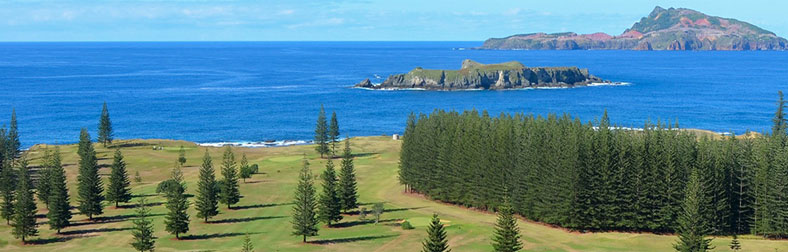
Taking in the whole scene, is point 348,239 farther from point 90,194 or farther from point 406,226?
point 90,194

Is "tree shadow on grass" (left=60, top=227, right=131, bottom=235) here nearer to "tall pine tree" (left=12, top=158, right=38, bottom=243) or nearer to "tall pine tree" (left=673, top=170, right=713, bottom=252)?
"tall pine tree" (left=12, top=158, right=38, bottom=243)

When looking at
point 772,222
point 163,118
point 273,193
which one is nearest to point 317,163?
point 273,193

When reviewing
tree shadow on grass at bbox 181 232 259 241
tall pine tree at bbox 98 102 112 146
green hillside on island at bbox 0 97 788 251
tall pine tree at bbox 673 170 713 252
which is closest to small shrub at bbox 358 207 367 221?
green hillside on island at bbox 0 97 788 251

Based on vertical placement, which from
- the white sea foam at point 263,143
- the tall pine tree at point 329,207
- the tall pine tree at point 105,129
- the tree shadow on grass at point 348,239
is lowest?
the tree shadow on grass at point 348,239

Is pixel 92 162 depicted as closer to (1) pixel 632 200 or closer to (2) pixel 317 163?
(2) pixel 317 163

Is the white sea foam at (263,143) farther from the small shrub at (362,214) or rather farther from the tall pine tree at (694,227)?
the tall pine tree at (694,227)

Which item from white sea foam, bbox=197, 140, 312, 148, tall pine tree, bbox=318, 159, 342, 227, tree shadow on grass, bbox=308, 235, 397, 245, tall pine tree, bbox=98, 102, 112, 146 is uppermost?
tall pine tree, bbox=98, 102, 112, 146

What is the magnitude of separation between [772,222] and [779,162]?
536 cm

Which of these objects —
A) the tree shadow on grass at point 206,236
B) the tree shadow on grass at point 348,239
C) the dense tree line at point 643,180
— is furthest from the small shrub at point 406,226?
the tree shadow on grass at point 206,236

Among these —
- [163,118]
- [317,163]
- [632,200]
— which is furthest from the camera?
[163,118]

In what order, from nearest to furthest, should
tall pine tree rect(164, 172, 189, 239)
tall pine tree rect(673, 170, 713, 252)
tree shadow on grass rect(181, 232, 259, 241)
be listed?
tall pine tree rect(673, 170, 713, 252) < tall pine tree rect(164, 172, 189, 239) < tree shadow on grass rect(181, 232, 259, 241)

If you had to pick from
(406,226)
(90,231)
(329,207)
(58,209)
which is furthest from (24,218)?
(406,226)

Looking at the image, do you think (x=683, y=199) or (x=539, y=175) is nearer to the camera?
(x=683, y=199)

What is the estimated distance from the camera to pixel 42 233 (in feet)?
215
